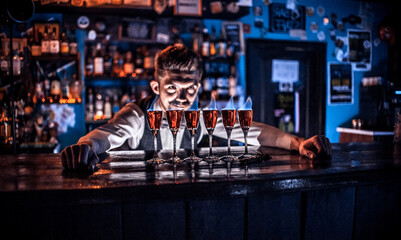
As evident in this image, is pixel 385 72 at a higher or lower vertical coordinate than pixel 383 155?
Answer: higher

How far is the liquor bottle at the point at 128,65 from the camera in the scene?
140 inches

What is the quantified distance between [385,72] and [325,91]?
1.14 m

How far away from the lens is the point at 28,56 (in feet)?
11.0

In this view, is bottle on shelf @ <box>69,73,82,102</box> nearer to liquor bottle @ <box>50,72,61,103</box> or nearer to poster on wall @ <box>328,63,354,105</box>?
liquor bottle @ <box>50,72,61,103</box>

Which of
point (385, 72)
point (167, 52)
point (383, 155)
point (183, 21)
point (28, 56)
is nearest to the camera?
point (383, 155)

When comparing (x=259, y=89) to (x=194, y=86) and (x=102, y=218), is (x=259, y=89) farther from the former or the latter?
(x=102, y=218)

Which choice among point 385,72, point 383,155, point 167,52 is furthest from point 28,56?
point 385,72

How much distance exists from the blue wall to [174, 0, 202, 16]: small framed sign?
1.38 feet

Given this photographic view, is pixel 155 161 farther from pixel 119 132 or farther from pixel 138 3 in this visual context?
pixel 138 3

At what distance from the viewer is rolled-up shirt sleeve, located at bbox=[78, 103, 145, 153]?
1.27 m

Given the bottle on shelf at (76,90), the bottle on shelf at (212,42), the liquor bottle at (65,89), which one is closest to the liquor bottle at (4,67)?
the liquor bottle at (65,89)

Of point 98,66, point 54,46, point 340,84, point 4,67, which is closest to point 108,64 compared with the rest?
point 98,66

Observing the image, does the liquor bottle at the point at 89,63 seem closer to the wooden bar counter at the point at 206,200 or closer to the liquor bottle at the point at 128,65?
the liquor bottle at the point at 128,65

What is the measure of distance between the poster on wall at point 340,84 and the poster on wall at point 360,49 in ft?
0.51
